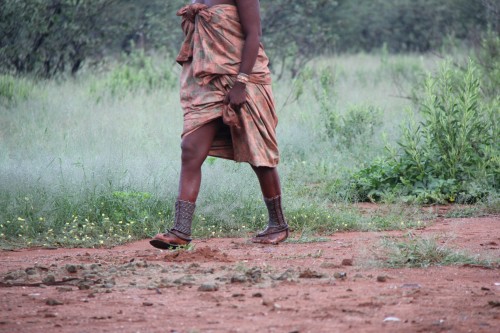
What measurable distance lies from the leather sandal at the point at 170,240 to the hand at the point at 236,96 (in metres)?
0.84

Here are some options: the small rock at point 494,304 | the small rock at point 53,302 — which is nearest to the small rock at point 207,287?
the small rock at point 53,302

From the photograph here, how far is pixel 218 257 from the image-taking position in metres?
5.11

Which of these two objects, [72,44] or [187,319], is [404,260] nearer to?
[187,319]

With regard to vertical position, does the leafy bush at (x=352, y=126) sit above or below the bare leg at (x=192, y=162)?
below

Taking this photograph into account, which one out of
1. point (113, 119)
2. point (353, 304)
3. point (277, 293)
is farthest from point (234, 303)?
point (113, 119)

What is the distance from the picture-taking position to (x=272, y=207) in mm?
5754

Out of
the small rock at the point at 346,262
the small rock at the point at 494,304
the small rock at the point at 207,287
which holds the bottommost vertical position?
the small rock at the point at 346,262

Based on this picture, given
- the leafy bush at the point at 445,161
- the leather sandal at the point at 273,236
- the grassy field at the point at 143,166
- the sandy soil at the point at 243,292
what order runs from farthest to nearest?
the leafy bush at the point at 445,161 < the grassy field at the point at 143,166 < the leather sandal at the point at 273,236 < the sandy soil at the point at 243,292

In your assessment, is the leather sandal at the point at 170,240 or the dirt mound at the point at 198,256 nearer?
the dirt mound at the point at 198,256

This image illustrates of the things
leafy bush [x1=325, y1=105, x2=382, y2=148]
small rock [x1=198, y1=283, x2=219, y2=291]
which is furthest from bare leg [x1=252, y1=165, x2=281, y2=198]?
leafy bush [x1=325, y1=105, x2=382, y2=148]

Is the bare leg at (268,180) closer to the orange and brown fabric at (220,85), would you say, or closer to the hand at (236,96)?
the orange and brown fabric at (220,85)

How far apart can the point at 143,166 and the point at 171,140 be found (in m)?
1.83

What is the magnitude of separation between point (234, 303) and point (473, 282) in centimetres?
127

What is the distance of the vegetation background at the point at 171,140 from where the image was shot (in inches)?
252
